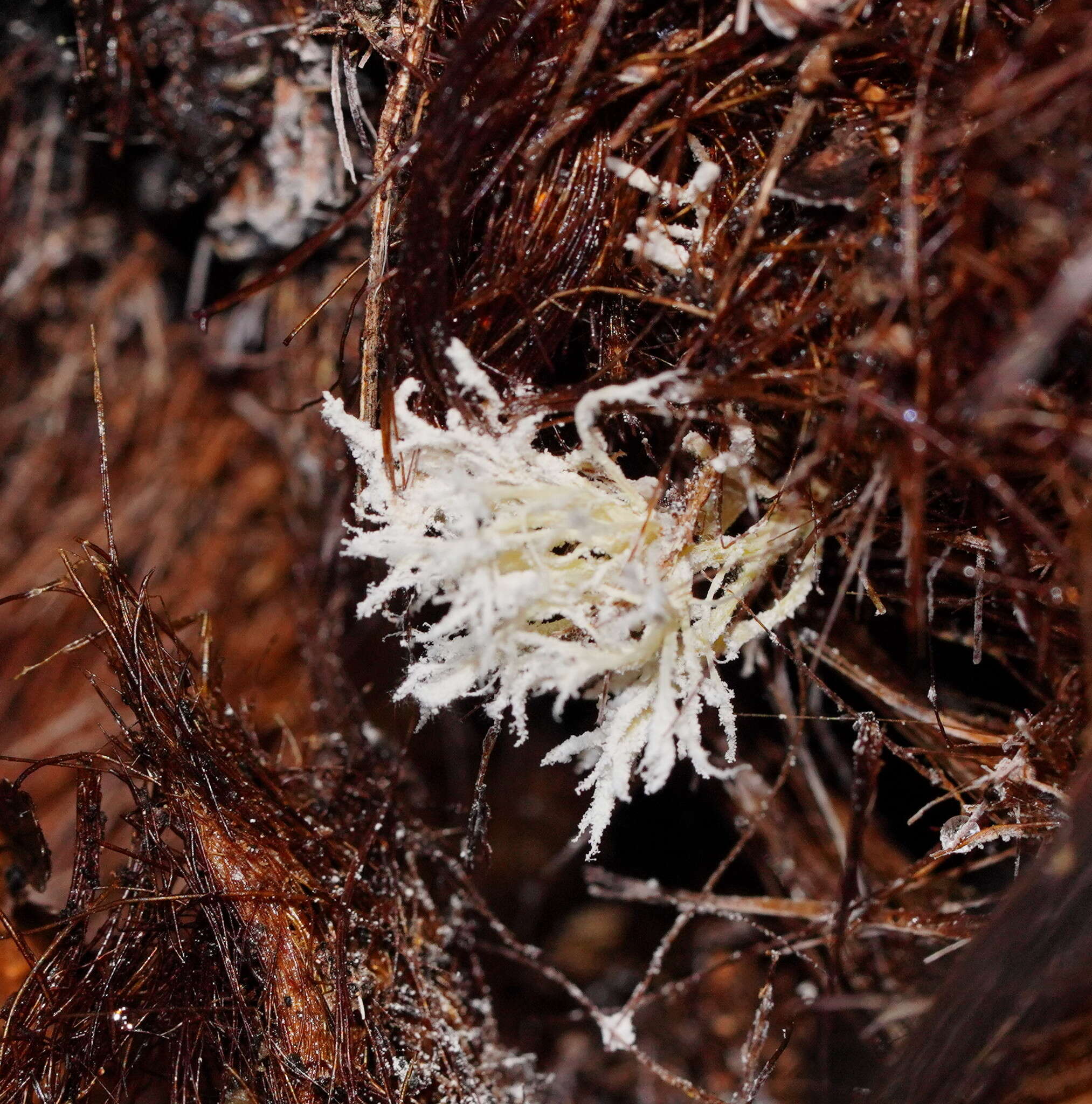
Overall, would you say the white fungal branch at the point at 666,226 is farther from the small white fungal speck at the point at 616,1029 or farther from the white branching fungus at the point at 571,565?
the small white fungal speck at the point at 616,1029

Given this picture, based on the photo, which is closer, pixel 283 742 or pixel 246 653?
pixel 283 742

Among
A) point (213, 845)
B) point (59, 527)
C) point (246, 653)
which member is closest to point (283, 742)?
point (213, 845)

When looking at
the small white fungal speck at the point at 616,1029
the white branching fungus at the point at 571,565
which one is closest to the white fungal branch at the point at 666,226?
the white branching fungus at the point at 571,565

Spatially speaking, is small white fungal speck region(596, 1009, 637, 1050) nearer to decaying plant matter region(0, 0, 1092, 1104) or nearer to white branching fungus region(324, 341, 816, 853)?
decaying plant matter region(0, 0, 1092, 1104)

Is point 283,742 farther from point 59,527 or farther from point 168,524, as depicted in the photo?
point 59,527

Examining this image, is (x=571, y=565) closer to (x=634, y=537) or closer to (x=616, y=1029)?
(x=634, y=537)

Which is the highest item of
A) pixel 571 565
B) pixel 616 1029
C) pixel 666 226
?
pixel 666 226

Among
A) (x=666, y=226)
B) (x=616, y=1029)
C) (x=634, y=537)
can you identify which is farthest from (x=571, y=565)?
(x=616, y=1029)
